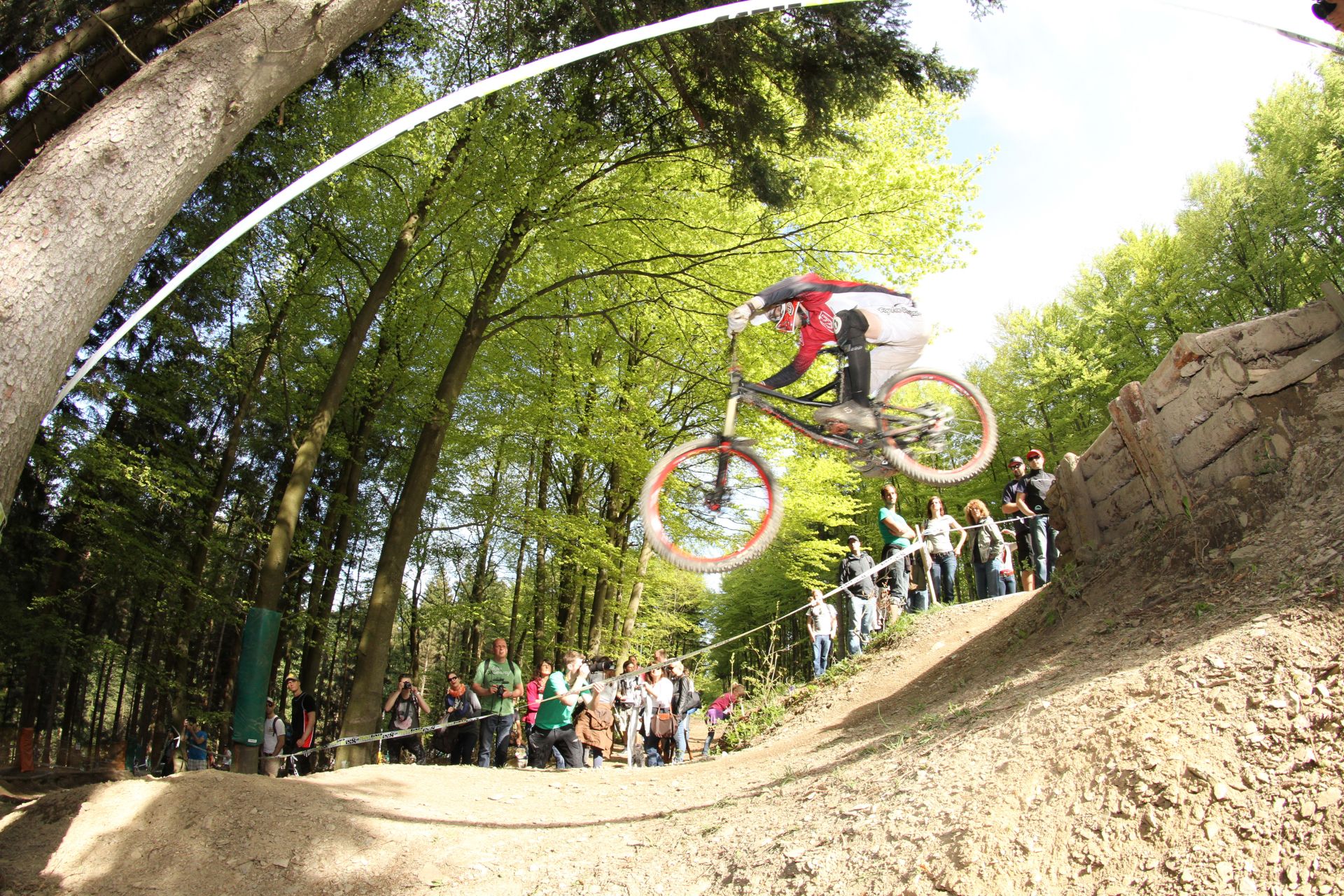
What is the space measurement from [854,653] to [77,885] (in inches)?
360

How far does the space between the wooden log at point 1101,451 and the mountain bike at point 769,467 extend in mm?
1506

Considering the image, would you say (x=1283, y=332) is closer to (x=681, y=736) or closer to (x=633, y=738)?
(x=681, y=736)

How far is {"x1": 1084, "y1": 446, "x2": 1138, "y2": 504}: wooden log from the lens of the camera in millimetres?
7199

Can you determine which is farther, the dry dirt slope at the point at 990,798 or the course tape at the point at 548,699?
the course tape at the point at 548,699

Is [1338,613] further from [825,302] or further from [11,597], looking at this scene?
[11,597]

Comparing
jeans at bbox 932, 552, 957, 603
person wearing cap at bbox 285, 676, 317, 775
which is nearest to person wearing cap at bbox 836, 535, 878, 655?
jeans at bbox 932, 552, 957, 603

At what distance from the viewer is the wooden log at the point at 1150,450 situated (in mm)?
6457

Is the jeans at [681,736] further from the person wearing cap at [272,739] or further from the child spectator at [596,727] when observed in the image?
the person wearing cap at [272,739]

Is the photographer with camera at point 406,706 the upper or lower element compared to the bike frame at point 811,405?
lower

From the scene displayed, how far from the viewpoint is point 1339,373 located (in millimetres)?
5730

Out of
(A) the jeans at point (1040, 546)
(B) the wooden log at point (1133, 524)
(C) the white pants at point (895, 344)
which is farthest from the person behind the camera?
(A) the jeans at point (1040, 546)

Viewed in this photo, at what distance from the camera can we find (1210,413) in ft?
20.3

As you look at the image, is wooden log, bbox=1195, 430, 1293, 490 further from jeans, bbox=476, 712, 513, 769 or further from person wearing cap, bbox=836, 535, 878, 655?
jeans, bbox=476, 712, 513, 769

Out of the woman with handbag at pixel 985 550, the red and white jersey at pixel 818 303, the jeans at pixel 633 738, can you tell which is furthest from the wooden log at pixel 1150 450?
the jeans at pixel 633 738
